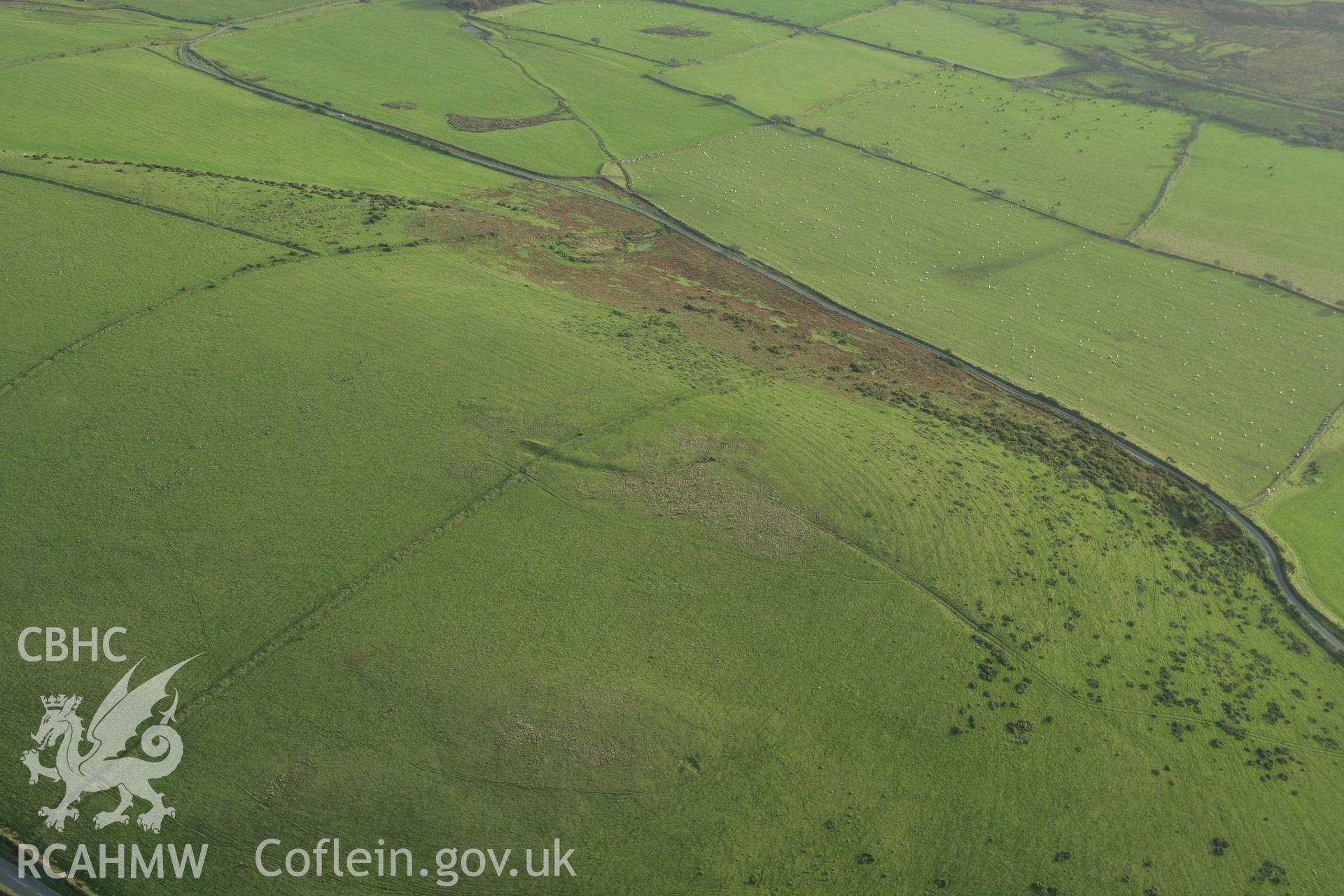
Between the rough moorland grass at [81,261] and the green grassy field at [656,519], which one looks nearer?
the green grassy field at [656,519]

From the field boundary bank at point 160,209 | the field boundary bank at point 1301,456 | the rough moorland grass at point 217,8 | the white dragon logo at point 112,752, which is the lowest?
the white dragon logo at point 112,752

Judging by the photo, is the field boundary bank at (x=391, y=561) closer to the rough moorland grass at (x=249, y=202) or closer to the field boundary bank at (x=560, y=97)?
the rough moorland grass at (x=249, y=202)

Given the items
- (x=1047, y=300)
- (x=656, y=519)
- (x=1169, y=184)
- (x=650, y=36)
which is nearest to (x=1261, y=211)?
(x=1169, y=184)

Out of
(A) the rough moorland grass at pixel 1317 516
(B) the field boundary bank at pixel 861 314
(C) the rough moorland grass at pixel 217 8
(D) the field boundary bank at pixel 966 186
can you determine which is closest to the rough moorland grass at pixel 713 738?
(B) the field boundary bank at pixel 861 314

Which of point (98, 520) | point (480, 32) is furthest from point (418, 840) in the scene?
point (480, 32)

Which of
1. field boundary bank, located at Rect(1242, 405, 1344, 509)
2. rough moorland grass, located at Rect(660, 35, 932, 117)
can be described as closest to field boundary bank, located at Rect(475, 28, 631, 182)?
rough moorland grass, located at Rect(660, 35, 932, 117)

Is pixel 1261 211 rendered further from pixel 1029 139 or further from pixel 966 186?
pixel 966 186
